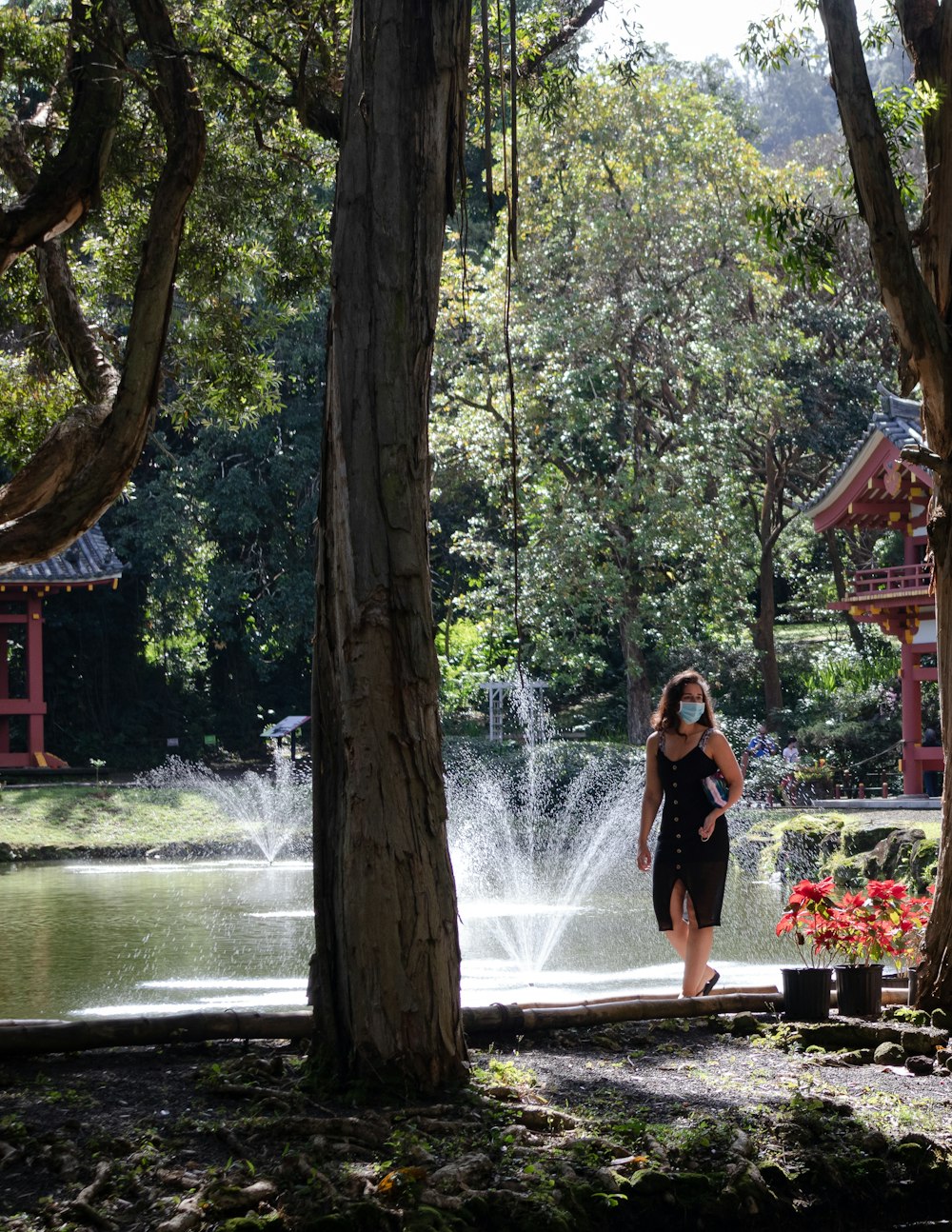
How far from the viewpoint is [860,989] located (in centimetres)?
606

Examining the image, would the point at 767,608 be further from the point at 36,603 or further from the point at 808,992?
the point at 808,992

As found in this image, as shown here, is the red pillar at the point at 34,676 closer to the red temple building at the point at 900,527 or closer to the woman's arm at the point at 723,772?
the red temple building at the point at 900,527

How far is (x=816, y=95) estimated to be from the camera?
7494 centimetres

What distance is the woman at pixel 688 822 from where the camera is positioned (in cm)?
635

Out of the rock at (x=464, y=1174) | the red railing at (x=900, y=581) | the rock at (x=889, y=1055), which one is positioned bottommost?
the rock at (x=889, y=1055)

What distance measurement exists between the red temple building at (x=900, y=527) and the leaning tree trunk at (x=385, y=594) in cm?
1592

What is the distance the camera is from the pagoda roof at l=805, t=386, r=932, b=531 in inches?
799

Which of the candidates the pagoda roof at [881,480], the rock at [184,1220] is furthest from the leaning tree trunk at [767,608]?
the rock at [184,1220]

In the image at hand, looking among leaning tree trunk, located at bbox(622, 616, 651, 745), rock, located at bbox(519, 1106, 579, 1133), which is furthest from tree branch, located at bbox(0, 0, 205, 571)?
leaning tree trunk, located at bbox(622, 616, 651, 745)

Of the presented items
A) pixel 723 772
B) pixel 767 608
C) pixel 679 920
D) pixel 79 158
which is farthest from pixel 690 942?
pixel 767 608

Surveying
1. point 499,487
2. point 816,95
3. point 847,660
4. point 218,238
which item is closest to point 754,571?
point 847,660

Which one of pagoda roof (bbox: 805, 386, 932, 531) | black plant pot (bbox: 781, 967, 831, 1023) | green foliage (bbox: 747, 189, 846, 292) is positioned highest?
pagoda roof (bbox: 805, 386, 932, 531)

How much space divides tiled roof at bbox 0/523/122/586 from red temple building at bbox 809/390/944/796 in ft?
40.5

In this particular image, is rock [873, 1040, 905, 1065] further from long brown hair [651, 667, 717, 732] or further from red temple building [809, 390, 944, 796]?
red temple building [809, 390, 944, 796]
